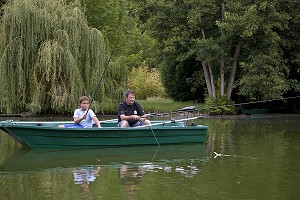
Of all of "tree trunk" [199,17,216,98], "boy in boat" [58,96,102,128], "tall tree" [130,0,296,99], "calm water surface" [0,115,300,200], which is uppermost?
"tall tree" [130,0,296,99]

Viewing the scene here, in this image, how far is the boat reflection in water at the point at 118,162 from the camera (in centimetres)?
892

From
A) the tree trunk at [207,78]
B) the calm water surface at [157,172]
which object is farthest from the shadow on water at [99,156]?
the tree trunk at [207,78]

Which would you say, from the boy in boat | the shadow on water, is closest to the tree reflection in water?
the shadow on water

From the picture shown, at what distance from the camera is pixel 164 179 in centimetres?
860

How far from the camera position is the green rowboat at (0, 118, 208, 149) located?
12.1 m

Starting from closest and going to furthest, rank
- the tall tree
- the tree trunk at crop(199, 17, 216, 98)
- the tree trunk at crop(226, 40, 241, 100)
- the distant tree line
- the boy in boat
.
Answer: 1. the boy in boat
2. the distant tree line
3. the tall tree
4. the tree trunk at crop(226, 40, 241, 100)
5. the tree trunk at crop(199, 17, 216, 98)

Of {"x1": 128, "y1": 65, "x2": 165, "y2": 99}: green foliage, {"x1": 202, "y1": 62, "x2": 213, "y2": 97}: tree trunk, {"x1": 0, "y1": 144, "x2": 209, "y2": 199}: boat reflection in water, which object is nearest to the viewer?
{"x1": 0, "y1": 144, "x2": 209, "y2": 199}: boat reflection in water

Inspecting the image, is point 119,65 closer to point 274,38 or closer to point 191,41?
point 191,41

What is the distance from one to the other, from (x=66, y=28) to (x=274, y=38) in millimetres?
10450

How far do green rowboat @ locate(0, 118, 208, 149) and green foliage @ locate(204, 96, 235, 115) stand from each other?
1299 centimetres

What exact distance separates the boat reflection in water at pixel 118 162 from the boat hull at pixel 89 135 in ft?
0.69

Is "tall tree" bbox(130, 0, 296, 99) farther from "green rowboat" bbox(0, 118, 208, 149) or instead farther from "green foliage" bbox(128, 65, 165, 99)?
"green rowboat" bbox(0, 118, 208, 149)

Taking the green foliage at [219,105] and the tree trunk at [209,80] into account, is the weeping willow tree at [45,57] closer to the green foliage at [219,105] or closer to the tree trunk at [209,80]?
the green foliage at [219,105]

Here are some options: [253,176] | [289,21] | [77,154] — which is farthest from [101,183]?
[289,21]
